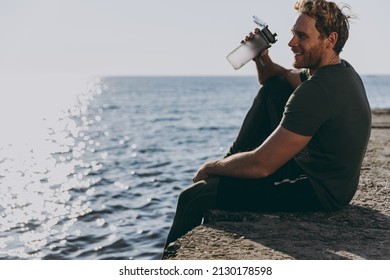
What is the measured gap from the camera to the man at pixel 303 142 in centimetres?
280

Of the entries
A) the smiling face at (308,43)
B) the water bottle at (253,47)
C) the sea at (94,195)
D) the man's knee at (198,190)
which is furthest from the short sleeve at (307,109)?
the sea at (94,195)

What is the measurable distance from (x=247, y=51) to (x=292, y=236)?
1496mm

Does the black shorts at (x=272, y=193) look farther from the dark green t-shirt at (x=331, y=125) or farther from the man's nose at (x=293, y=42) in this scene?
the man's nose at (x=293, y=42)

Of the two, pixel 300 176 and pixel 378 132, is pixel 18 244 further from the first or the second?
pixel 378 132

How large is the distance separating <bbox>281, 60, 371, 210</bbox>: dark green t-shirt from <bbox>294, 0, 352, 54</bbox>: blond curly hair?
0.69 ft

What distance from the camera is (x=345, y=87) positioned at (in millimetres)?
2857

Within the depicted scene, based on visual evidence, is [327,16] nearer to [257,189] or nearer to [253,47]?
[253,47]

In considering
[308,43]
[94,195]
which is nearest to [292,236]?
[308,43]

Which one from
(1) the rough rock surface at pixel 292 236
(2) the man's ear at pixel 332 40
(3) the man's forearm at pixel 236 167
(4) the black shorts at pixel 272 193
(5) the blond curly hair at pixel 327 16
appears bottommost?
(1) the rough rock surface at pixel 292 236

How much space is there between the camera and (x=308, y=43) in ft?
9.82

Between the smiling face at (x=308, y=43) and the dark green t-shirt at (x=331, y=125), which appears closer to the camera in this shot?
the dark green t-shirt at (x=331, y=125)

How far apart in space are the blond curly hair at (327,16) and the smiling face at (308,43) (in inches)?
1.3

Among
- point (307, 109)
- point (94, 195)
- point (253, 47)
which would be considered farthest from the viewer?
point (94, 195)
